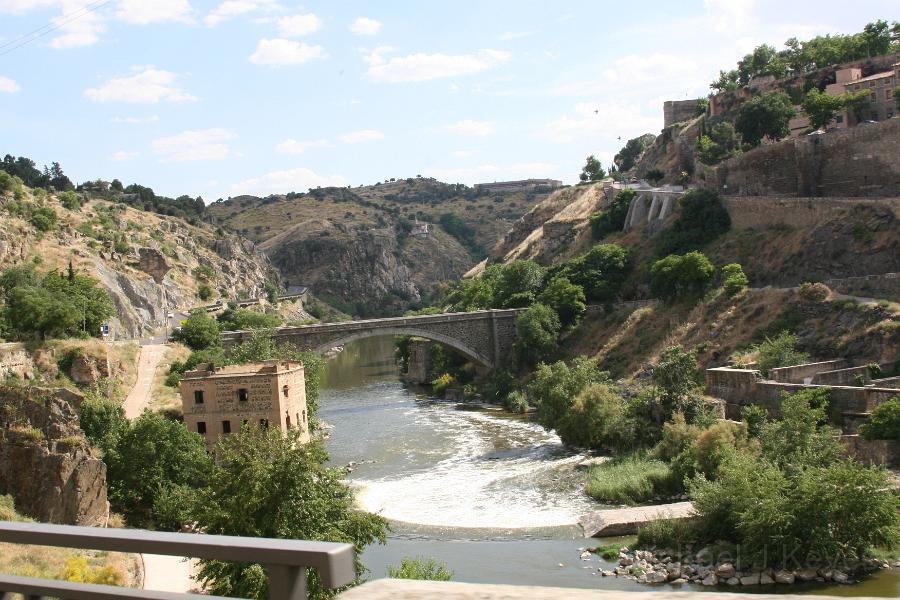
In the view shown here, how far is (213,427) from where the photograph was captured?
3023 cm

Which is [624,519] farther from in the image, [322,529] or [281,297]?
[281,297]

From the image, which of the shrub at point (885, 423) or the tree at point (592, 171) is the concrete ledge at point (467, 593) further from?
the tree at point (592, 171)

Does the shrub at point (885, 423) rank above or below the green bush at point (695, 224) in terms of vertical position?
below

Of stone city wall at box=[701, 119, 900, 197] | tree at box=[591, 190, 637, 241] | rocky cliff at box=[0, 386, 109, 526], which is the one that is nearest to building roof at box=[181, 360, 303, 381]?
rocky cliff at box=[0, 386, 109, 526]

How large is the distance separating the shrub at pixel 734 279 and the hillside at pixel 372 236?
67.2m

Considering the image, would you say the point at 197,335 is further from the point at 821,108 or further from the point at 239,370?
the point at 821,108

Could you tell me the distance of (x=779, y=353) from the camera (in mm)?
32594

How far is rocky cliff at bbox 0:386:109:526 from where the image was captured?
21375 millimetres

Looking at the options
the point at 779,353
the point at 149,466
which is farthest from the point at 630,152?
the point at 149,466

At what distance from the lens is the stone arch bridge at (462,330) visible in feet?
157

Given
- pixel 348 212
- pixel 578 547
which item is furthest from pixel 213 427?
pixel 348 212

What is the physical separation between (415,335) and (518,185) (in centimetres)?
11847

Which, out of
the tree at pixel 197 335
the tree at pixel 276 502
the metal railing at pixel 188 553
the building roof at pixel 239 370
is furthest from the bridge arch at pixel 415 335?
the metal railing at pixel 188 553

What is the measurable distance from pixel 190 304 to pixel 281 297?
23.6 metres
